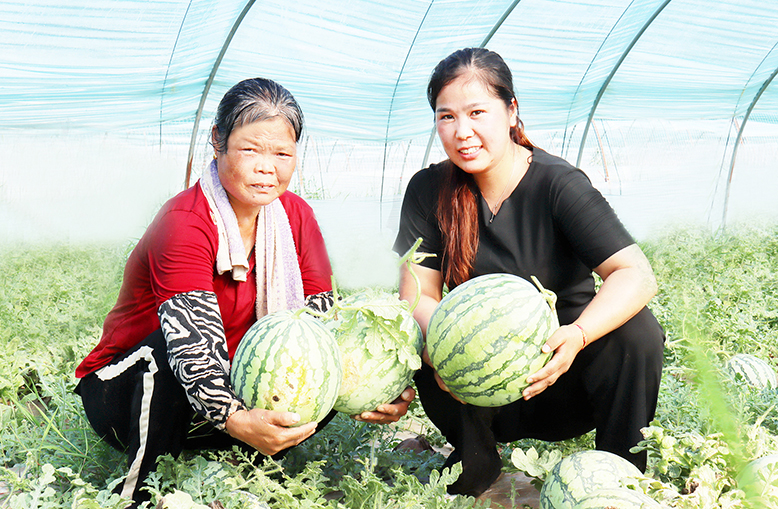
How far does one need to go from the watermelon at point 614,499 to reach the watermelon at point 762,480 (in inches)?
8.5

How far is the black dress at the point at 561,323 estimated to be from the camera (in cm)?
222

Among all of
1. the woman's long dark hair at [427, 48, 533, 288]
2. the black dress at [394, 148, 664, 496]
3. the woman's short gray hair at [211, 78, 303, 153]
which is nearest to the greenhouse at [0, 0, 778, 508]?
the black dress at [394, 148, 664, 496]

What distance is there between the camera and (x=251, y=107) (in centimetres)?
221

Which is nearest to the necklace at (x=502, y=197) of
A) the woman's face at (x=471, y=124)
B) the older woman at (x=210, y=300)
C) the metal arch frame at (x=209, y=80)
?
the woman's face at (x=471, y=124)

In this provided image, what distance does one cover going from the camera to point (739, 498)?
1526 mm

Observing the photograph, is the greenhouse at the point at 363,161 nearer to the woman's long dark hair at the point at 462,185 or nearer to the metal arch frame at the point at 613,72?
the metal arch frame at the point at 613,72

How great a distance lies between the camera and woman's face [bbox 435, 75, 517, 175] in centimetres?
235

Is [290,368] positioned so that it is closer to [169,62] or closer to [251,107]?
[251,107]

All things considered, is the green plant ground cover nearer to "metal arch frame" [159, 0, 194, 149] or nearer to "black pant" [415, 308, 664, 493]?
"black pant" [415, 308, 664, 493]

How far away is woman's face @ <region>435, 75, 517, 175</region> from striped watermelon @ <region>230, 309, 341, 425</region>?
87 centimetres

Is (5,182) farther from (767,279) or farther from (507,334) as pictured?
(767,279)

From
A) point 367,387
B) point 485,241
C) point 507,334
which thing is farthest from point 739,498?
point 485,241

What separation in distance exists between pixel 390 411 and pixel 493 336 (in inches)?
18.9

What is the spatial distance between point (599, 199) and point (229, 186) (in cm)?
134
